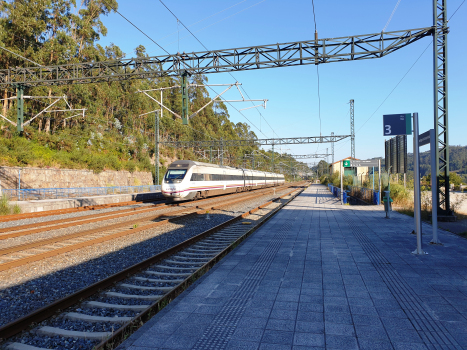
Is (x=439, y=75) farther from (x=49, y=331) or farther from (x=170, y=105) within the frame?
(x=170, y=105)

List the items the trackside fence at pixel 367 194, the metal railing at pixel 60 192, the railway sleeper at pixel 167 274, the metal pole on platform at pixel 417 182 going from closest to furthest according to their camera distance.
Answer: the railway sleeper at pixel 167 274 → the metal pole on platform at pixel 417 182 → the trackside fence at pixel 367 194 → the metal railing at pixel 60 192

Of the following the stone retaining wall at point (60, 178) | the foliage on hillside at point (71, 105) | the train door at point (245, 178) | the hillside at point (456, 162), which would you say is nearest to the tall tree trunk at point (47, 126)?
the foliage on hillside at point (71, 105)

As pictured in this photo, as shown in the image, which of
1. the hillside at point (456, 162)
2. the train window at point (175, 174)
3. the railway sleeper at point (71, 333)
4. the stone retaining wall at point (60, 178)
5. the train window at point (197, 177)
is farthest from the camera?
the hillside at point (456, 162)

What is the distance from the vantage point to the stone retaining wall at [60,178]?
25125 millimetres

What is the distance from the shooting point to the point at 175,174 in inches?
883

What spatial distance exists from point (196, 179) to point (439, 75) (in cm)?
1538

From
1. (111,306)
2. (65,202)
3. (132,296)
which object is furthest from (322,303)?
(65,202)

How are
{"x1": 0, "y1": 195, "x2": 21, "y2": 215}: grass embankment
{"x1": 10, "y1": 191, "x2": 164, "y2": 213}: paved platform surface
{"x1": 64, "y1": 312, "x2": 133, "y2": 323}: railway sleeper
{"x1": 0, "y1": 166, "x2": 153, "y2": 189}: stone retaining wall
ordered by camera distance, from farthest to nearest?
{"x1": 0, "y1": 166, "x2": 153, "y2": 189}: stone retaining wall → {"x1": 10, "y1": 191, "x2": 164, "y2": 213}: paved platform surface → {"x1": 0, "y1": 195, "x2": 21, "y2": 215}: grass embankment → {"x1": 64, "y1": 312, "x2": 133, "y2": 323}: railway sleeper

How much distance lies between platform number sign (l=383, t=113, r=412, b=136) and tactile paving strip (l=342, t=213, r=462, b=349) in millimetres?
3054

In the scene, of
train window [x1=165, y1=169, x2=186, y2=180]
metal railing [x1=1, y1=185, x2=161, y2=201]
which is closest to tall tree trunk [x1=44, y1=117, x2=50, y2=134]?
metal railing [x1=1, y1=185, x2=161, y2=201]

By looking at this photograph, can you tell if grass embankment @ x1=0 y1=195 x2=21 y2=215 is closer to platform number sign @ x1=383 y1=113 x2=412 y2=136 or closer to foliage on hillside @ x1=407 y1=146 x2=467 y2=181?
platform number sign @ x1=383 y1=113 x2=412 y2=136

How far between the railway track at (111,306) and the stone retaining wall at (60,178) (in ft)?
65.5

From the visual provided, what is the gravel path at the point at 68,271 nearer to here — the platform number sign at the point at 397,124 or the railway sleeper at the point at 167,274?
the railway sleeper at the point at 167,274

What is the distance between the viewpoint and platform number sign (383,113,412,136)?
321 inches
